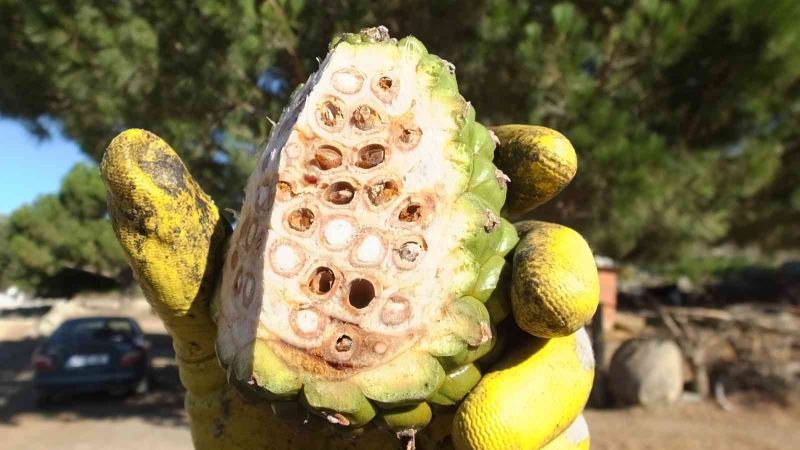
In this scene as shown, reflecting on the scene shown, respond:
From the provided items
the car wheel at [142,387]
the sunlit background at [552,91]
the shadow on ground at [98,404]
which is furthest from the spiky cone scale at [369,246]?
the car wheel at [142,387]

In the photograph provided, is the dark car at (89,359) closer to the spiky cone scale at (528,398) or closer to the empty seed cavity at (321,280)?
the empty seed cavity at (321,280)

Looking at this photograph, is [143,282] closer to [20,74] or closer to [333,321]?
[333,321]

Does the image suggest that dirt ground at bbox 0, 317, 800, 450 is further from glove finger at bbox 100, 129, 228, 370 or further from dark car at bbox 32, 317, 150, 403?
glove finger at bbox 100, 129, 228, 370

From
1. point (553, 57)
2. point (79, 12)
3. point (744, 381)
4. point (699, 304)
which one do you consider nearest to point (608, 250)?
point (744, 381)

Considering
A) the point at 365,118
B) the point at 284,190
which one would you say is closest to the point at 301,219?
the point at 284,190

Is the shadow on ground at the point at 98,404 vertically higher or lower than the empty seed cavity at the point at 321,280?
lower

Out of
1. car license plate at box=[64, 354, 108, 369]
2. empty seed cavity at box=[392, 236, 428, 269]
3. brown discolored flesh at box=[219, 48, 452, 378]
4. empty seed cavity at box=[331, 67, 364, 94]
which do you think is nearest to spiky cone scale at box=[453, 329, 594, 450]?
brown discolored flesh at box=[219, 48, 452, 378]
